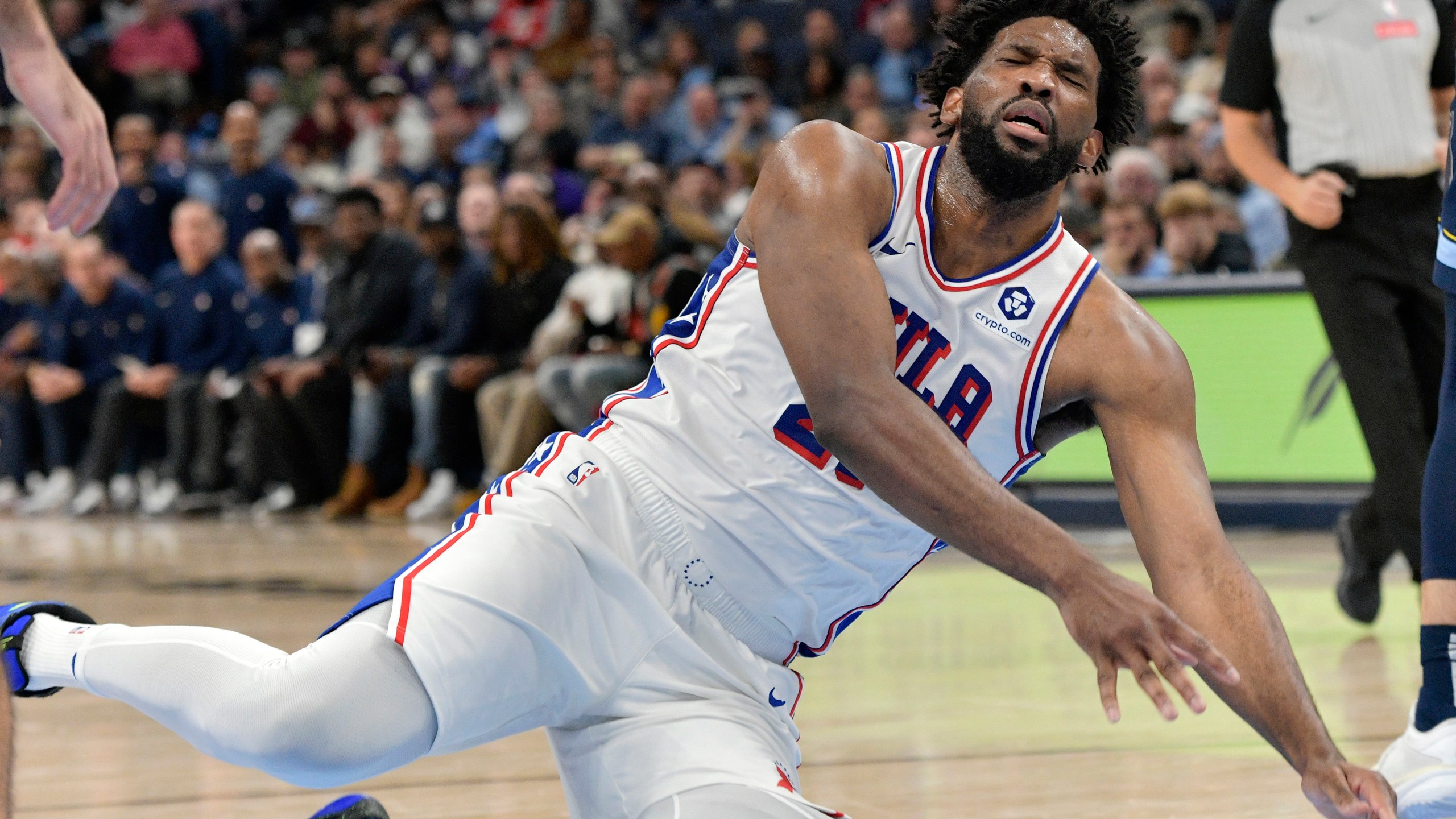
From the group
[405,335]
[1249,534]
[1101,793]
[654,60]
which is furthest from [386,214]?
[1101,793]

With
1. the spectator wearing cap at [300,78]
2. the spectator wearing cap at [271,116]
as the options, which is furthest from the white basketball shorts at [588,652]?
the spectator wearing cap at [300,78]

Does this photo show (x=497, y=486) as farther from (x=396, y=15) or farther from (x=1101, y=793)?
(x=396, y=15)

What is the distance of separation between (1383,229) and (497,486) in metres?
3.22

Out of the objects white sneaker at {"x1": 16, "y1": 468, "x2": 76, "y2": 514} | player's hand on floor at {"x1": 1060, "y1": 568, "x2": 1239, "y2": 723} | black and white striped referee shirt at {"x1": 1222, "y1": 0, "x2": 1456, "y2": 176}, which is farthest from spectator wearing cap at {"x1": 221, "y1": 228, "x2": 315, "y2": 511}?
player's hand on floor at {"x1": 1060, "y1": 568, "x2": 1239, "y2": 723}

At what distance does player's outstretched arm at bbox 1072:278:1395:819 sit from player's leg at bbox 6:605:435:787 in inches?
43.9

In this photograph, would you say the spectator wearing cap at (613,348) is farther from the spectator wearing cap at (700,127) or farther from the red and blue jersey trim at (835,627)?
the red and blue jersey trim at (835,627)

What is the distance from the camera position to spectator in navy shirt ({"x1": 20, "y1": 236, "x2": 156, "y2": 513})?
12.3 m

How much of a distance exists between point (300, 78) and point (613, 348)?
8.38 metres

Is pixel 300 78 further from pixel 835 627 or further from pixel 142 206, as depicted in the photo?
pixel 835 627

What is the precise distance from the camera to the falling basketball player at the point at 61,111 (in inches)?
104

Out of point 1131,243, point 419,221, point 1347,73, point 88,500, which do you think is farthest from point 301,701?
point 88,500

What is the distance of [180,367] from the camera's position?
39.9ft

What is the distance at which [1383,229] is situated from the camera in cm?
491

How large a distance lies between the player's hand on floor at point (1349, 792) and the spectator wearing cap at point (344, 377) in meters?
8.96
